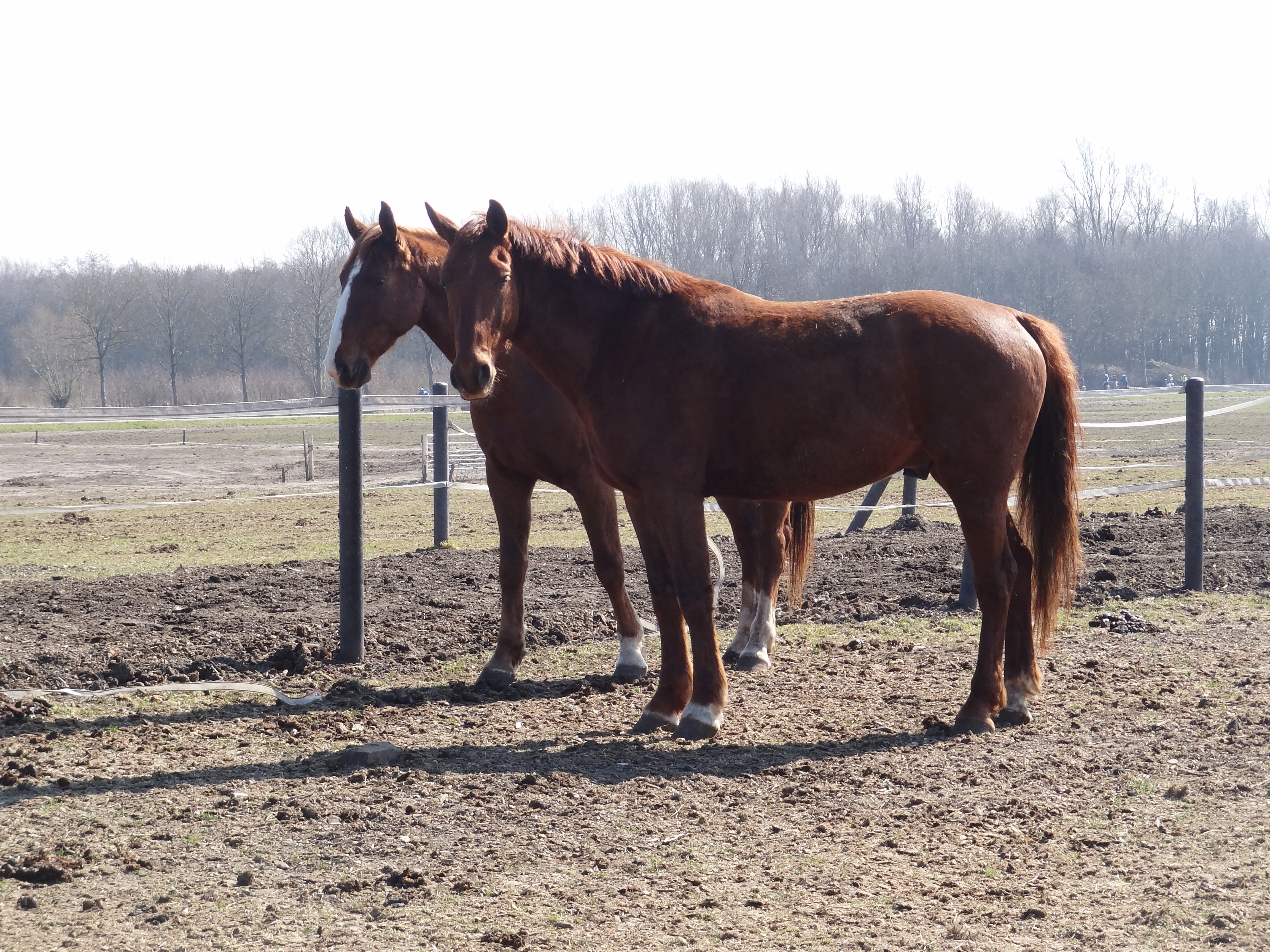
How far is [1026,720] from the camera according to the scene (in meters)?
5.15

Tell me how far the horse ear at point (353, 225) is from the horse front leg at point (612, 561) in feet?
5.80

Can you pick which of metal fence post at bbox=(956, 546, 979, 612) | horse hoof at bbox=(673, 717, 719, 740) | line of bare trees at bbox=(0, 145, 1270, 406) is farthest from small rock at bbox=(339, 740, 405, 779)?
line of bare trees at bbox=(0, 145, 1270, 406)

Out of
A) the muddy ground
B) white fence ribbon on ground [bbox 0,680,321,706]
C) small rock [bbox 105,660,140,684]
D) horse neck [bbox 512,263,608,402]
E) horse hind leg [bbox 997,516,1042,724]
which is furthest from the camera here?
small rock [bbox 105,660,140,684]

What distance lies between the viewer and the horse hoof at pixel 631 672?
20.1ft

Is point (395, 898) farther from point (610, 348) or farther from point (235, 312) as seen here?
point (235, 312)

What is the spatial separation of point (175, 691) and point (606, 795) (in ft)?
9.36

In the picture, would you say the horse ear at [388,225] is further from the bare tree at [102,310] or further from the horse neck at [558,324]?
the bare tree at [102,310]

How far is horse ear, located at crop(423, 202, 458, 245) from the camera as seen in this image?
505cm

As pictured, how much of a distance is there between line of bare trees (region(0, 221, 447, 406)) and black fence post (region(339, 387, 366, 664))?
50.9m

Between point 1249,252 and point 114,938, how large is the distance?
99046mm

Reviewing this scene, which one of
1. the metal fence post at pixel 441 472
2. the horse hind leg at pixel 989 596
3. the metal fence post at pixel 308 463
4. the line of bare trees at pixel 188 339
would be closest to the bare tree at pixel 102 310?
the line of bare trees at pixel 188 339

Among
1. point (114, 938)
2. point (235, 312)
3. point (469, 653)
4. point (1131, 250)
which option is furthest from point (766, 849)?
point (1131, 250)

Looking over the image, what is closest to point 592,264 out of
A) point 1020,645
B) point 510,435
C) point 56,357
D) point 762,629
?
point 510,435

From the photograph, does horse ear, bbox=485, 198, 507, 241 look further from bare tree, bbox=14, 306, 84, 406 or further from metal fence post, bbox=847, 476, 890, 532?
bare tree, bbox=14, 306, 84, 406
